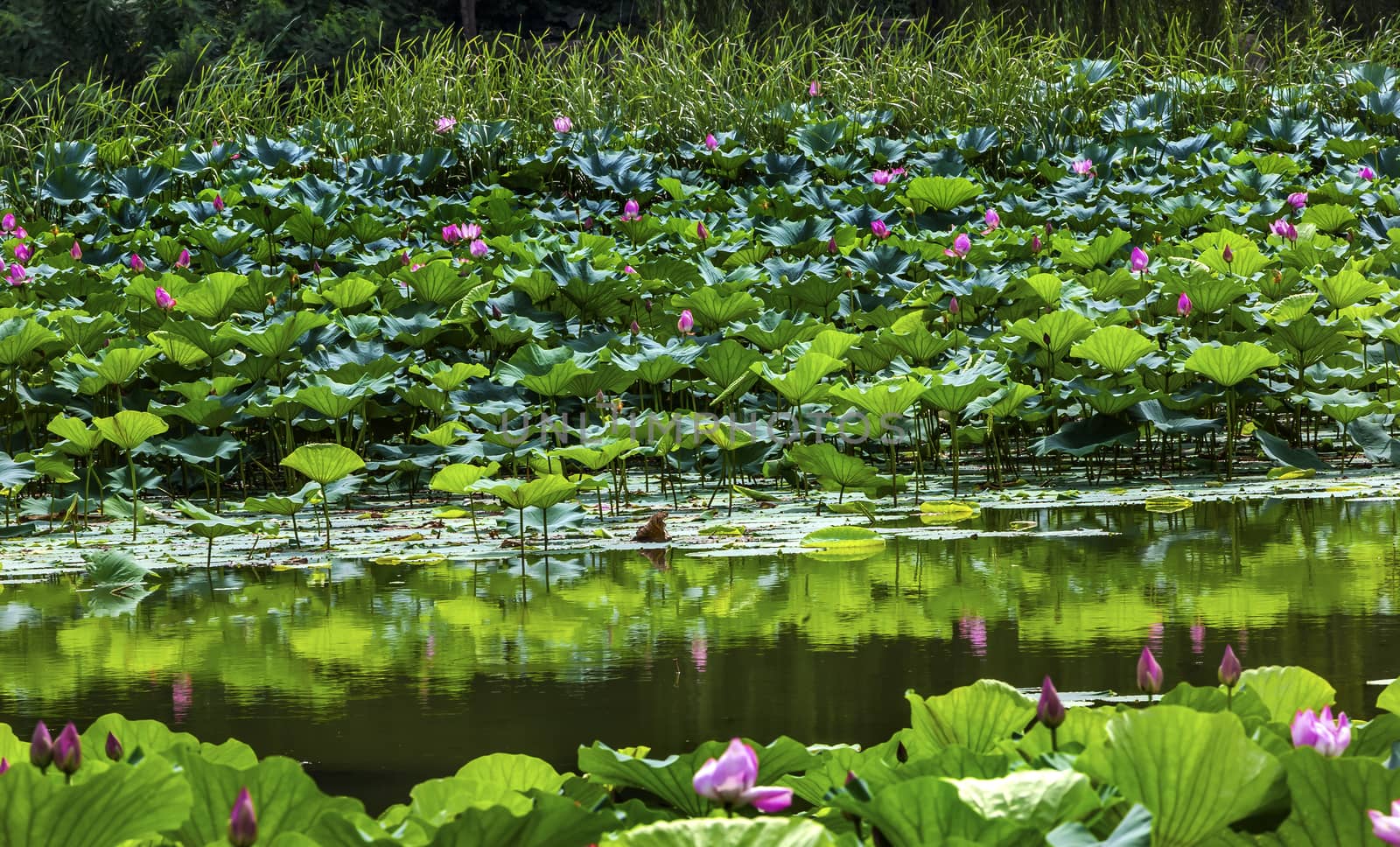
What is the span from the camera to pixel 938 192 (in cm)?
572

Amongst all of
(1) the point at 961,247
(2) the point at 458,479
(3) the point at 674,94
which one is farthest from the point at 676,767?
(3) the point at 674,94

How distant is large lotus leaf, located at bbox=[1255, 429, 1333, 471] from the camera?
3.44m

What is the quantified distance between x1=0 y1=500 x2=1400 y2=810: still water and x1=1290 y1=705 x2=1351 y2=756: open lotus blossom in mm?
656

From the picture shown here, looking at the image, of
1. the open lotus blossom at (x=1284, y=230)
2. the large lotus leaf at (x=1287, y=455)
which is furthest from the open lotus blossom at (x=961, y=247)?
the large lotus leaf at (x=1287, y=455)

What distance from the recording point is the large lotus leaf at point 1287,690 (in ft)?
3.40

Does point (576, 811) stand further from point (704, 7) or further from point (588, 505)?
point (704, 7)

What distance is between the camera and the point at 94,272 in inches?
204

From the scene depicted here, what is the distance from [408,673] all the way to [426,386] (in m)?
1.87

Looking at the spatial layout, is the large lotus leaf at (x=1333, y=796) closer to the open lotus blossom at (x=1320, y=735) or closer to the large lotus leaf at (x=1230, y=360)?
the open lotus blossom at (x=1320, y=735)

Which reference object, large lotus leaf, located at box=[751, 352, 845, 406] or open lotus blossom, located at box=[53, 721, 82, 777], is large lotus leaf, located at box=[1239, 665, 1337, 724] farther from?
large lotus leaf, located at box=[751, 352, 845, 406]

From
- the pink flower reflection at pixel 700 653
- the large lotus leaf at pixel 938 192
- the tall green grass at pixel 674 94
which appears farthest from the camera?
the tall green grass at pixel 674 94

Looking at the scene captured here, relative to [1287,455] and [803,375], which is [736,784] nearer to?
[803,375]

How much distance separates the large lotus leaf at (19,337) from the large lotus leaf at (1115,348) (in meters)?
2.45

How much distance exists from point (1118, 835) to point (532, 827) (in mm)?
320
